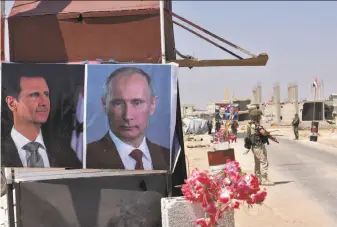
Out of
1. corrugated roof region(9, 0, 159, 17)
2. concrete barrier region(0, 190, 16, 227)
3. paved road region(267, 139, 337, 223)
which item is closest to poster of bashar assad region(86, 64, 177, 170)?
corrugated roof region(9, 0, 159, 17)

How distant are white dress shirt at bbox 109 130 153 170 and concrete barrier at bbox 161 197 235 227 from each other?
1.79ft

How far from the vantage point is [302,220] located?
610 centimetres

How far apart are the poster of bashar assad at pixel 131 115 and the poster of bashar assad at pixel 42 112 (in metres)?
0.17

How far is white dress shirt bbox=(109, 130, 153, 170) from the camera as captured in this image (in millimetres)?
4637

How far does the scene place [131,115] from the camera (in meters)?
4.61

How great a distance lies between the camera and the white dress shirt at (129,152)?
15.2 feet

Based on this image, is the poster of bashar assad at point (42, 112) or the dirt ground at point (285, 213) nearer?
the poster of bashar assad at point (42, 112)

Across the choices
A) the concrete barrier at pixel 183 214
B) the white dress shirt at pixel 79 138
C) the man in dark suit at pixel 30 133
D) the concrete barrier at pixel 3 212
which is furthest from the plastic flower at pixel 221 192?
the concrete barrier at pixel 3 212

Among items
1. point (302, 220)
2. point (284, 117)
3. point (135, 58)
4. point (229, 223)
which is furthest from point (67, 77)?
point (284, 117)

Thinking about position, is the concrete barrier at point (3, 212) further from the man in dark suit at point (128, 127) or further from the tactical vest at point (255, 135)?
the tactical vest at point (255, 135)

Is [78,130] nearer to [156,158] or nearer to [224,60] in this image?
[156,158]

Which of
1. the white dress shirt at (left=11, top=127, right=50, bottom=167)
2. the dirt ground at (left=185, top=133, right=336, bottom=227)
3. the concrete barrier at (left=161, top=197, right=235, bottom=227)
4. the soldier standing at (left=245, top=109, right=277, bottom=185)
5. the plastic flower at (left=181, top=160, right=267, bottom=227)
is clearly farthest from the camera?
the soldier standing at (left=245, top=109, right=277, bottom=185)

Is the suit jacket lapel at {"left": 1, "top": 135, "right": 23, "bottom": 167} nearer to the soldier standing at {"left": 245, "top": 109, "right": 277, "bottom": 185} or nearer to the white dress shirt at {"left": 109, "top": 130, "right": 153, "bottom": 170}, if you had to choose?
the white dress shirt at {"left": 109, "top": 130, "right": 153, "bottom": 170}

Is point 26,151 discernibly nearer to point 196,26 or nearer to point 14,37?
point 14,37
